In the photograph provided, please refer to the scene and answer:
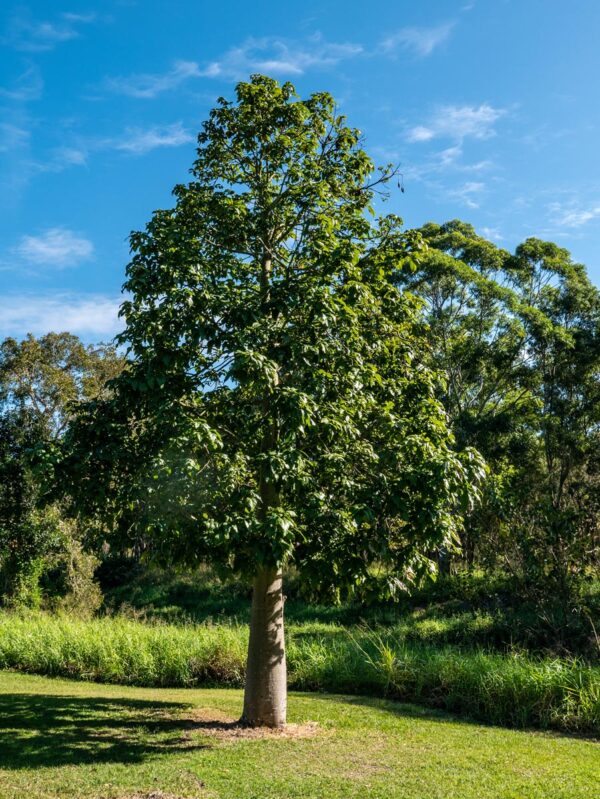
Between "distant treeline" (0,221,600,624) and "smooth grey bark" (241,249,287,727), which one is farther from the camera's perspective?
"distant treeline" (0,221,600,624)

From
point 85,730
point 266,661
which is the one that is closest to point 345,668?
point 266,661

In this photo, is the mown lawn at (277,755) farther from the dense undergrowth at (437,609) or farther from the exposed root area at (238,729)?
the dense undergrowth at (437,609)

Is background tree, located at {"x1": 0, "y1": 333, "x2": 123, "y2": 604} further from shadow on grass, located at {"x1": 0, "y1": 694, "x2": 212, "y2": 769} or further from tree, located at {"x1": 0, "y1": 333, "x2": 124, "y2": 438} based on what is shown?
shadow on grass, located at {"x1": 0, "y1": 694, "x2": 212, "y2": 769}

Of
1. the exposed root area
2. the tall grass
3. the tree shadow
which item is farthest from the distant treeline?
the exposed root area

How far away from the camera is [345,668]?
12945 mm

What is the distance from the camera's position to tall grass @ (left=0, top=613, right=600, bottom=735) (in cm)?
1047

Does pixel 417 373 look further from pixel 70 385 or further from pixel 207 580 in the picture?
pixel 70 385

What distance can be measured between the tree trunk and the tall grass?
340 centimetres

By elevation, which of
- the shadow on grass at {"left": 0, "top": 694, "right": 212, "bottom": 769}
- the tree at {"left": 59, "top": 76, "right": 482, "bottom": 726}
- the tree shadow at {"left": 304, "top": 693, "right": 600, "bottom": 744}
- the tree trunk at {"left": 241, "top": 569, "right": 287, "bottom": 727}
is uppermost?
the tree at {"left": 59, "top": 76, "right": 482, "bottom": 726}

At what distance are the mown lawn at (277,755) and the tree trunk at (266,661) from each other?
0.41m

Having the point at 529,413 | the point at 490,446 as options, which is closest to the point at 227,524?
the point at 490,446

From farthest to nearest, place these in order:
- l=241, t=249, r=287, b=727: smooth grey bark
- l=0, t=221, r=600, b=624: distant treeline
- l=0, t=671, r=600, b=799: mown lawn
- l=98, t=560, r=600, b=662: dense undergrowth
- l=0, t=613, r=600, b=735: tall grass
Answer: l=0, t=221, r=600, b=624: distant treeline, l=98, t=560, r=600, b=662: dense undergrowth, l=0, t=613, r=600, b=735: tall grass, l=241, t=249, r=287, b=727: smooth grey bark, l=0, t=671, r=600, b=799: mown lawn

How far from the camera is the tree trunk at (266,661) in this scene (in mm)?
9328

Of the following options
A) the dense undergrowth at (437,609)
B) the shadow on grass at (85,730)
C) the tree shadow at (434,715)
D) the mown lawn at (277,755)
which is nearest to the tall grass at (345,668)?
the tree shadow at (434,715)
